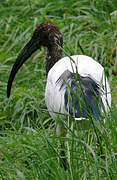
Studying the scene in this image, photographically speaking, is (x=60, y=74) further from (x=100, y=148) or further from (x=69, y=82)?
(x=100, y=148)

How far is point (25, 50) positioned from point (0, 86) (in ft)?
2.69

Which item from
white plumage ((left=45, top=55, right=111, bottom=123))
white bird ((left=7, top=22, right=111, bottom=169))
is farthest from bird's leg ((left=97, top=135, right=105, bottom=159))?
white plumage ((left=45, top=55, right=111, bottom=123))

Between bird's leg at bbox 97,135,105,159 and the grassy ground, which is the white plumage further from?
bird's leg at bbox 97,135,105,159

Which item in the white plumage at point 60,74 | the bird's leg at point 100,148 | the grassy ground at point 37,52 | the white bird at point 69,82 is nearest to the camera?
the bird's leg at point 100,148

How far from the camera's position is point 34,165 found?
2.81 meters

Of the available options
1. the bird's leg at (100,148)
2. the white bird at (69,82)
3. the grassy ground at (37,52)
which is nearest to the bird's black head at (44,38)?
the white bird at (69,82)

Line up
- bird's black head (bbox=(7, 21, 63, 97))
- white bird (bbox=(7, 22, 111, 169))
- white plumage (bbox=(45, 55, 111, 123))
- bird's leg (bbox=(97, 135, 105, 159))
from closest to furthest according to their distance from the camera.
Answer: bird's leg (bbox=(97, 135, 105, 159))
white bird (bbox=(7, 22, 111, 169))
white plumage (bbox=(45, 55, 111, 123))
bird's black head (bbox=(7, 21, 63, 97))

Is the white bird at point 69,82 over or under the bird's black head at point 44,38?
under

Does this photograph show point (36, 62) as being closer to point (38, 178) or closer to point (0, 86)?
point (0, 86)

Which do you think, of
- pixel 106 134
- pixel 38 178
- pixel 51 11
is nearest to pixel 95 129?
pixel 106 134

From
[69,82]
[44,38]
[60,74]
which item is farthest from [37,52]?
[69,82]

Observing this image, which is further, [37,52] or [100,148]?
[37,52]

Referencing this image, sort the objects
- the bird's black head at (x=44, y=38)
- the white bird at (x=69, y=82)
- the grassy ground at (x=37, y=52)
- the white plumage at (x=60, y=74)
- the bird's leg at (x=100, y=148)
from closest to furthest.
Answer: the bird's leg at (x=100, y=148) → the white bird at (x=69, y=82) → the white plumage at (x=60, y=74) → the grassy ground at (x=37, y=52) → the bird's black head at (x=44, y=38)

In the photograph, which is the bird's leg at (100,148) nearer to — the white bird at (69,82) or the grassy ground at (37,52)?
the grassy ground at (37,52)
